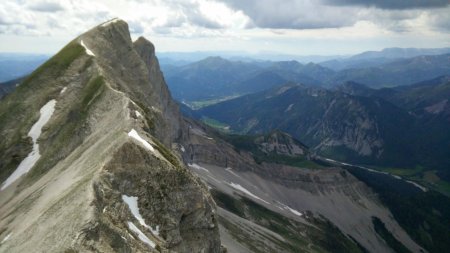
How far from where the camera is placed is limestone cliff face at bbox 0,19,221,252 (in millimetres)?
44906

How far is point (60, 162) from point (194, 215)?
35.0 metres

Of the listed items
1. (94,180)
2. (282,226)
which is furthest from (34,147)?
(282,226)

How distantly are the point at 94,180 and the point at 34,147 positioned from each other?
5409 centimetres

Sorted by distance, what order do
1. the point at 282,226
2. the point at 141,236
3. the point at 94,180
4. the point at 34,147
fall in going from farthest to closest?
the point at 282,226 < the point at 34,147 < the point at 94,180 < the point at 141,236

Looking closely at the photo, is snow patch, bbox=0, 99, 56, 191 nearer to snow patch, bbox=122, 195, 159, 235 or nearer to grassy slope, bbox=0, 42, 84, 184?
grassy slope, bbox=0, 42, 84, 184

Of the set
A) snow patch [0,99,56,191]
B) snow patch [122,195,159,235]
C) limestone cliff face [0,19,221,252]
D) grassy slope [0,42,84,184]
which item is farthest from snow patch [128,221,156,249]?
grassy slope [0,42,84,184]

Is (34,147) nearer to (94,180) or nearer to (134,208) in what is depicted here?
(94,180)

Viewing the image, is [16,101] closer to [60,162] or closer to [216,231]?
[60,162]

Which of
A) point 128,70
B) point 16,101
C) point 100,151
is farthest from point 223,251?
point 128,70

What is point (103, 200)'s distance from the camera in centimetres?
4700

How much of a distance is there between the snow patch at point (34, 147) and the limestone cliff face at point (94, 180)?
1121mm

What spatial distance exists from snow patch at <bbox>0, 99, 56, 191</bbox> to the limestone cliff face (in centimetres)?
112

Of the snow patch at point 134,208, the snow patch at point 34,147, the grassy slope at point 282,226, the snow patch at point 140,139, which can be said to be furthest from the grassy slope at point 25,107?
the grassy slope at point 282,226

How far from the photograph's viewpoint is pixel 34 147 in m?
96.2
